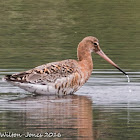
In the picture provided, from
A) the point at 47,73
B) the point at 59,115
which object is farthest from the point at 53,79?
the point at 59,115

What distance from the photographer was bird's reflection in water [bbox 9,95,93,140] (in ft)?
38.2

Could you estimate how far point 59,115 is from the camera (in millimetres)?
12812

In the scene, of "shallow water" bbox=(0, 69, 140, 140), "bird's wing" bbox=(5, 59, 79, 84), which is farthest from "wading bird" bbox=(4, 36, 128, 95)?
"shallow water" bbox=(0, 69, 140, 140)

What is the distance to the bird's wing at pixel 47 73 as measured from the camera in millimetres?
14625

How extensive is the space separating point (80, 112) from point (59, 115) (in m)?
0.43

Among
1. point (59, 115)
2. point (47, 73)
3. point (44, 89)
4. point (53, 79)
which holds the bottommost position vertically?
point (59, 115)

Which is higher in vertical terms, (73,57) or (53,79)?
(73,57)

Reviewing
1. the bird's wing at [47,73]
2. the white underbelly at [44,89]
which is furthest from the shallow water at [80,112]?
the bird's wing at [47,73]

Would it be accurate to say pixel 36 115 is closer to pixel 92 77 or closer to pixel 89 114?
pixel 89 114

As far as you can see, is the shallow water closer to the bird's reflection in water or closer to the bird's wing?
the bird's reflection in water

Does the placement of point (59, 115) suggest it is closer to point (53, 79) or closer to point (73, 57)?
point (53, 79)

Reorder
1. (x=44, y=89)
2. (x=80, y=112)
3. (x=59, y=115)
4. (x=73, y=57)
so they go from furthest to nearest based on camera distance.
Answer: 1. (x=73, y=57)
2. (x=44, y=89)
3. (x=80, y=112)
4. (x=59, y=115)

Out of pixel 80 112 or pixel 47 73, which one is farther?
pixel 47 73

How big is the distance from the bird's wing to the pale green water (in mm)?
332
